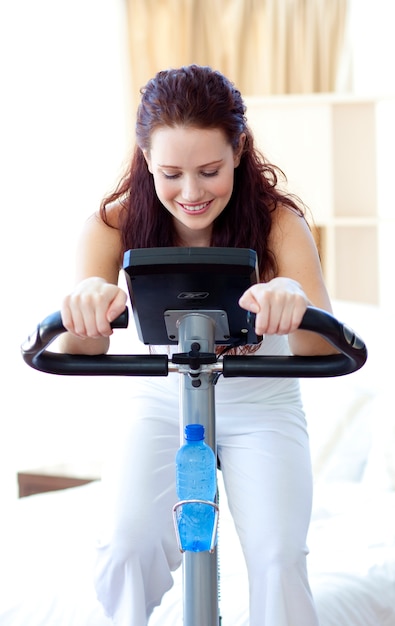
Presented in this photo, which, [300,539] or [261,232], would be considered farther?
[261,232]

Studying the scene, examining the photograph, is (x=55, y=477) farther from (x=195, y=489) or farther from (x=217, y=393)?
(x=195, y=489)

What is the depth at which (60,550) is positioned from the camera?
92.3 inches

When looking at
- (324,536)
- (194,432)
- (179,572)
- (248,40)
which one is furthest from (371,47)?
(194,432)

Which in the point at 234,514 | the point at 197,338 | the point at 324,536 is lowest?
the point at 324,536

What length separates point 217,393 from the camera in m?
1.91

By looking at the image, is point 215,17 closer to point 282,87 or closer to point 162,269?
point 282,87

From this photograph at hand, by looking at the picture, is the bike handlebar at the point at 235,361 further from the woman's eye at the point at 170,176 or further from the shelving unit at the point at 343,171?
the shelving unit at the point at 343,171

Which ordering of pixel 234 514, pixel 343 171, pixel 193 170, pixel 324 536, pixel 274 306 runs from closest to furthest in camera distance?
pixel 274 306 → pixel 193 170 → pixel 234 514 → pixel 324 536 → pixel 343 171

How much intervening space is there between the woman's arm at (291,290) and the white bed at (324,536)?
2.33 feet

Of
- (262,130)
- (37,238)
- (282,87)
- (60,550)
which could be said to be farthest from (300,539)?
(282,87)

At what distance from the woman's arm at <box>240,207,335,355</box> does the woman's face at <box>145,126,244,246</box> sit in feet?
0.59

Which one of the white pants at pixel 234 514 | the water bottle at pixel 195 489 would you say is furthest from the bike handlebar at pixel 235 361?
the white pants at pixel 234 514

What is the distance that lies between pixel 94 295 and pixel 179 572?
1.16 meters

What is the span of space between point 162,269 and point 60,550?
1221 millimetres
